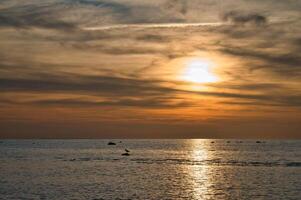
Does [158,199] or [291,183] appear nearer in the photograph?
[158,199]

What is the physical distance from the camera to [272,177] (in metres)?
88.2

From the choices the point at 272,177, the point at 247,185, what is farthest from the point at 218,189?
the point at 272,177

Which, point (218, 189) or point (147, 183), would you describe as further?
point (147, 183)

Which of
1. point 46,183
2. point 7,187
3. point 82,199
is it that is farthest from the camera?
point 46,183

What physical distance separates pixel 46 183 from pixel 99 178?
40.0 ft

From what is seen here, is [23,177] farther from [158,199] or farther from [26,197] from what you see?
[158,199]

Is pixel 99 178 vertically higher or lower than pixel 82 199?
higher

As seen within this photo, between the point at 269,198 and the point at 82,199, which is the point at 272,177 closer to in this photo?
the point at 269,198

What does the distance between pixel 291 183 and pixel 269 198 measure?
1800cm

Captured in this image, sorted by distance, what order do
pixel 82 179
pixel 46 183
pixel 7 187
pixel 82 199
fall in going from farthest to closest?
pixel 82 179 < pixel 46 183 < pixel 7 187 < pixel 82 199

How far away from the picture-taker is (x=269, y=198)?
61781 millimetres

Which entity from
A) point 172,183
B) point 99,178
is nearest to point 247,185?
point 172,183

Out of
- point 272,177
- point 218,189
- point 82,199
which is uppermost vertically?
point 272,177

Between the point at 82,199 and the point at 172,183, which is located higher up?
the point at 172,183
